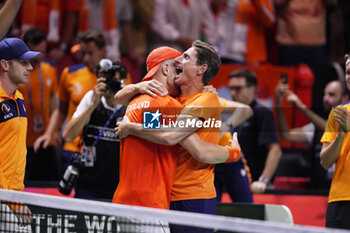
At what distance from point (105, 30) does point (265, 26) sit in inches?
91.8

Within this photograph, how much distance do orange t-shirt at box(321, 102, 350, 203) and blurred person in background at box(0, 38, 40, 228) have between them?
2.26 meters

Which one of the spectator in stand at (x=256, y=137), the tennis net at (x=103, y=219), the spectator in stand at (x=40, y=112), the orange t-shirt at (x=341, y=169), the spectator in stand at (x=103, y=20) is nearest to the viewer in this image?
the tennis net at (x=103, y=219)

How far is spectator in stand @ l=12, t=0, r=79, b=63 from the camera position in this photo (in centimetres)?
802

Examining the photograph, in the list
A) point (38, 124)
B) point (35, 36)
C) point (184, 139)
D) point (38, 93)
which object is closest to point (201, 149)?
point (184, 139)

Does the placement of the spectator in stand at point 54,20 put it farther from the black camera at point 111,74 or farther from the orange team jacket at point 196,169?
the orange team jacket at point 196,169

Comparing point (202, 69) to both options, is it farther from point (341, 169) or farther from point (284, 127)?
point (284, 127)

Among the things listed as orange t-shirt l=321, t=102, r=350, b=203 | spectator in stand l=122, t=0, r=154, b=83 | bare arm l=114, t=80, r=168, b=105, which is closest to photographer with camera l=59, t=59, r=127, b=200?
bare arm l=114, t=80, r=168, b=105

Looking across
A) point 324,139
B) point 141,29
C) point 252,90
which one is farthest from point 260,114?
point 141,29

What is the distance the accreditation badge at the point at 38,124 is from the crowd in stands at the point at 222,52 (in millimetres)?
12

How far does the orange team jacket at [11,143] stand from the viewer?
432 cm

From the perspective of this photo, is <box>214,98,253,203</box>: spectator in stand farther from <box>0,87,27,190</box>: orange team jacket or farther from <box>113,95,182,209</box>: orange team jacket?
<box>0,87,27,190</box>: orange team jacket

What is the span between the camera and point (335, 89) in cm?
686

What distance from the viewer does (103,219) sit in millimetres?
4312

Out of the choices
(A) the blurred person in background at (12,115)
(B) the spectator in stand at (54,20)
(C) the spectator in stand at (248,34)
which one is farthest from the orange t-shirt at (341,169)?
(B) the spectator in stand at (54,20)
